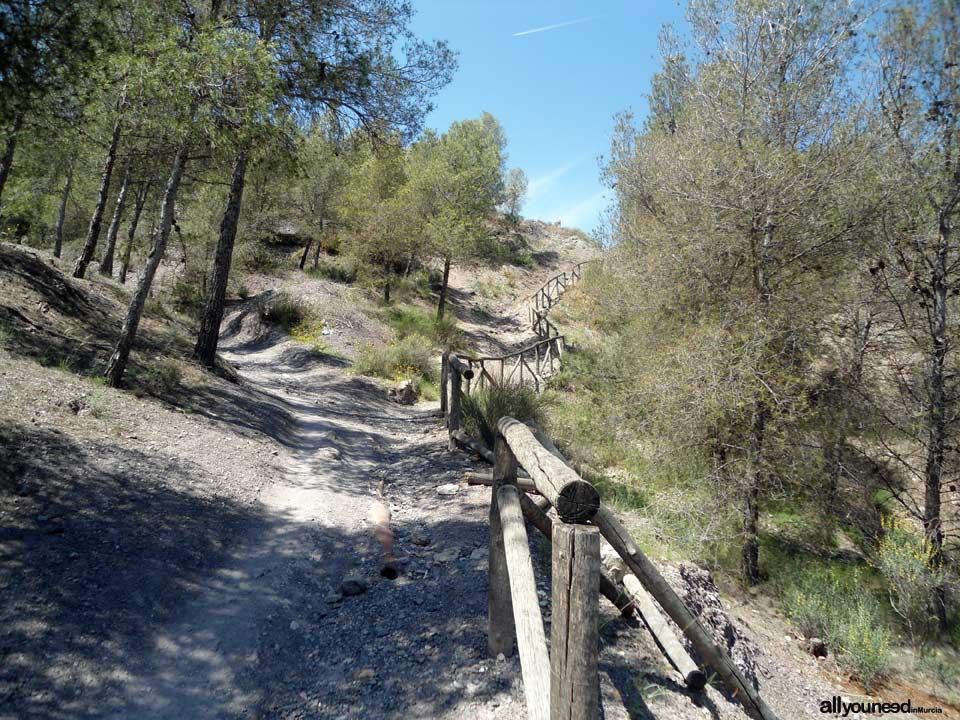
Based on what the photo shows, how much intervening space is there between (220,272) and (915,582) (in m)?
11.5

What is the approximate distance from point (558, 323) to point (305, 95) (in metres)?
20.8

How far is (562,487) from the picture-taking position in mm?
2238

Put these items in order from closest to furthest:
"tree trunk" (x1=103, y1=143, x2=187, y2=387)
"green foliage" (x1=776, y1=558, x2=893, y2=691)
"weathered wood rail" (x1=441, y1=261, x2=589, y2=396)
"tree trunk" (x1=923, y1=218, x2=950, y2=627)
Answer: "green foliage" (x1=776, y1=558, x2=893, y2=691)
"tree trunk" (x1=103, y1=143, x2=187, y2=387)
"tree trunk" (x1=923, y1=218, x2=950, y2=627)
"weathered wood rail" (x1=441, y1=261, x2=589, y2=396)

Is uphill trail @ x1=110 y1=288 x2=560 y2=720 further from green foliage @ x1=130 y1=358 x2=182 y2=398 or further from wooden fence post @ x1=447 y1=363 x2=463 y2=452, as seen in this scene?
green foliage @ x1=130 y1=358 x2=182 y2=398

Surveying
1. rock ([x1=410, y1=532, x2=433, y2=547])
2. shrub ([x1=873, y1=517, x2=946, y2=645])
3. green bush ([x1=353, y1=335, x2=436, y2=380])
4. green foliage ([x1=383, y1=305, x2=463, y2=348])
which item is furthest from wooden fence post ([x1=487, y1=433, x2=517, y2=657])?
green foliage ([x1=383, y1=305, x2=463, y2=348])

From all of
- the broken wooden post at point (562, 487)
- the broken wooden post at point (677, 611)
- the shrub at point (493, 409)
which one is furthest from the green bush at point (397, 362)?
the broken wooden post at point (562, 487)

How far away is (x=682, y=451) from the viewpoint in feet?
27.3

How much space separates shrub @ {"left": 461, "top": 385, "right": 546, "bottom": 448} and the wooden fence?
412 centimetres

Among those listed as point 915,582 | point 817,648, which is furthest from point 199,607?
point 915,582

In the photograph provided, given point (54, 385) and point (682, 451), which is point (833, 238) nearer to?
point (682, 451)

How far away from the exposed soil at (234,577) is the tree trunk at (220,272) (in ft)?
5.83

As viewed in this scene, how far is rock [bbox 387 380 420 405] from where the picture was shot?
42.5 ft

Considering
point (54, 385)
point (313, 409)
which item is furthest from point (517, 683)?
point (313, 409)

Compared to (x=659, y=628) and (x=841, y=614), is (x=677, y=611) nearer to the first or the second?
(x=659, y=628)
